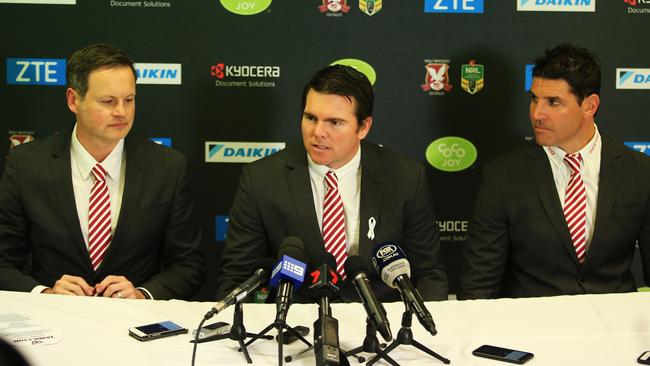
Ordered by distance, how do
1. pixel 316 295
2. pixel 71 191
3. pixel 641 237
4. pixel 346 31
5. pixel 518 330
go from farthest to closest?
pixel 346 31, pixel 641 237, pixel 71 191, pixel 518 330, pixel 316 295

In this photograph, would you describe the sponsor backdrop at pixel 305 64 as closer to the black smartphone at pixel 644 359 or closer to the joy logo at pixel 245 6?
the joy logo at pixel 245 6

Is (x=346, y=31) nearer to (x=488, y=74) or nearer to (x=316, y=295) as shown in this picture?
(x=488, y=74)

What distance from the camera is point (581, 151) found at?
11.6 ft

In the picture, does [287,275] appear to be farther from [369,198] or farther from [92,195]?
[92,195]

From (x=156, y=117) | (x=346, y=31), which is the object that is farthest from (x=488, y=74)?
(x=156, y=117)

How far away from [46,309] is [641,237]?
101 inches

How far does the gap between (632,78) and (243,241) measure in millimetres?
2287

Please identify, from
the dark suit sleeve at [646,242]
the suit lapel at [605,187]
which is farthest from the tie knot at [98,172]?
the dark suit sleeve at [646,242]

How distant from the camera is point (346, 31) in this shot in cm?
403

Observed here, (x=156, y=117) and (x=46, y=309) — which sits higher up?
(x=156, y=117)

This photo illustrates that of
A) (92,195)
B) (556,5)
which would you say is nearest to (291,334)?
(92,195)

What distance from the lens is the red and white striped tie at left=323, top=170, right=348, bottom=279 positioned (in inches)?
128

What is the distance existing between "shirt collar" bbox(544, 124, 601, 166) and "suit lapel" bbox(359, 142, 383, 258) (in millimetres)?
811

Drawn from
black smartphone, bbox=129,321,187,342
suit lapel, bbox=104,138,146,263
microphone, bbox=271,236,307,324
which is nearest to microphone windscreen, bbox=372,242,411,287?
microphone, bbox=271,236,307,324
